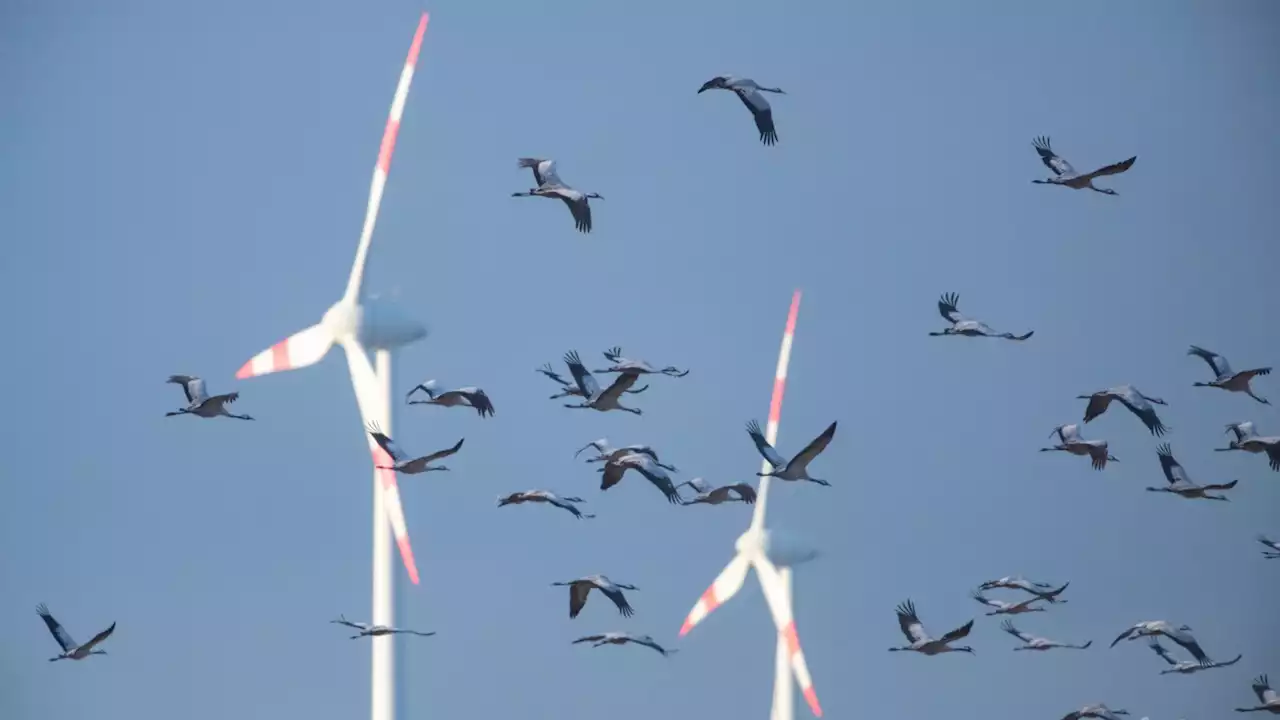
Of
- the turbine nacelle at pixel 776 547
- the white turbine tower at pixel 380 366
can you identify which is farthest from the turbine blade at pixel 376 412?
the turbine nacelle at pixel 776 547

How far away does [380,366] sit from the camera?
3806cm

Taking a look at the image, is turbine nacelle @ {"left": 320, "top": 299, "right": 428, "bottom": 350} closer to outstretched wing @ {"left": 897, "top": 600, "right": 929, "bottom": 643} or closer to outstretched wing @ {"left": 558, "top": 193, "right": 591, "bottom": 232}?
outstretched wing @ {"left": 558, "top": 193, "right": 591, "bottom": 232}

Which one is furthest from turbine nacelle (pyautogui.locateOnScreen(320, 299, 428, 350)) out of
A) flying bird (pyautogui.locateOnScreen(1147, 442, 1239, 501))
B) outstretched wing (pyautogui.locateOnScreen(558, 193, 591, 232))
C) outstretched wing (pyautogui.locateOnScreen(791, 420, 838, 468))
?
flying bird (pyautogui.locateOnScreen(1147, 442, 1239, 501))

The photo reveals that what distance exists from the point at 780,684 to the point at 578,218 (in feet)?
34.6

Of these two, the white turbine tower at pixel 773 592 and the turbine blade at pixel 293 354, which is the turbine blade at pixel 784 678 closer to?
the white turbine tower at pixel 773 592

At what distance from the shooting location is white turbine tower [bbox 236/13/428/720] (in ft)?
124

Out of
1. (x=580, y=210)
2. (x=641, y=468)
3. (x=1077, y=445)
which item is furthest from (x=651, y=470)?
(x=1077, y=445)

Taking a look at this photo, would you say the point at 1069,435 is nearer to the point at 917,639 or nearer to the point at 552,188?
the point at 917,639

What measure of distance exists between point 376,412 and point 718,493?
6.06 meters

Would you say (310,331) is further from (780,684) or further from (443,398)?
(780,684)

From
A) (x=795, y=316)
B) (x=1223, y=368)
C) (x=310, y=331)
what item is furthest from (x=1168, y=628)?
(x=310, y=331)

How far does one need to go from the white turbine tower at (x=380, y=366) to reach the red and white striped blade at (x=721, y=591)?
26.2 ft

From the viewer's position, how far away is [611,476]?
39.8 m

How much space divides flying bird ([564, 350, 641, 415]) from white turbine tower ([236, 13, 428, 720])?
2809 millimetres
